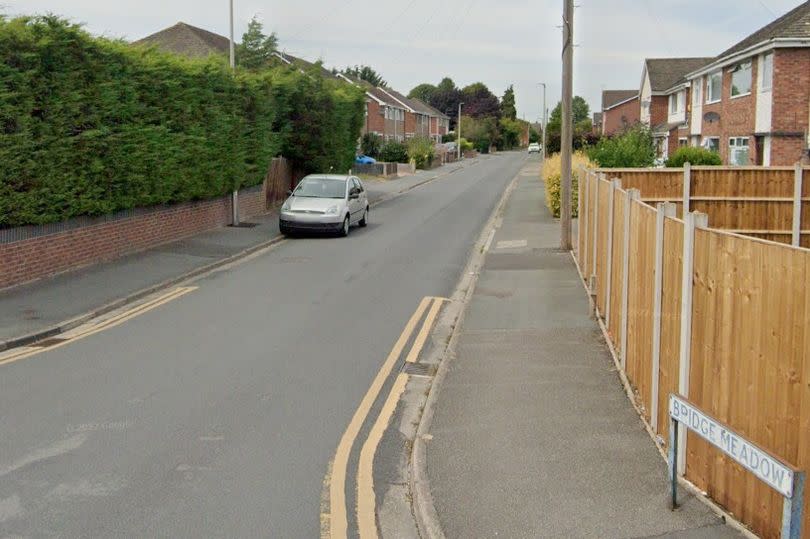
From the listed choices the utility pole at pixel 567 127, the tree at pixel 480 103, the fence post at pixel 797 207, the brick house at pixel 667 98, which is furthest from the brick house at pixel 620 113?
the fence post at pixel 797 207

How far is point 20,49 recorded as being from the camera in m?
15.2

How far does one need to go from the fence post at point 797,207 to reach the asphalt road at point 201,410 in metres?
6.72

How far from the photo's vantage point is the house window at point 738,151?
34375 millimetres

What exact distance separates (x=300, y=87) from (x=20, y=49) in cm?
1717

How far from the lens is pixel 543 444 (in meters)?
7.52

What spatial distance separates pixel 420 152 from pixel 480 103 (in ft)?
284

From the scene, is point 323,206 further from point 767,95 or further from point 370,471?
point 370,471

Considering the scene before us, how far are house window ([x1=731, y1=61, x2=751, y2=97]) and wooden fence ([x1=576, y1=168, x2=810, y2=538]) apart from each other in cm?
2695

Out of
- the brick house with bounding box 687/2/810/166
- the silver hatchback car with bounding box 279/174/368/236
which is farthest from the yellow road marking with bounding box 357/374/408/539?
the brick house with bounding box 687/2/810/166

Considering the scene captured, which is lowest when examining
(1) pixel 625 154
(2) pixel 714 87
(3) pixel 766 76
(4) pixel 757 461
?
(4) pixel 757 461

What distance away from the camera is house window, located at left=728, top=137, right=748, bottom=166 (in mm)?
34375

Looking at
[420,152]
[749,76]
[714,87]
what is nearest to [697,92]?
[714,87]

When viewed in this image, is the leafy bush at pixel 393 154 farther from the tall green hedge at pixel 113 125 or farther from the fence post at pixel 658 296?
the fence post at pixel 658 296

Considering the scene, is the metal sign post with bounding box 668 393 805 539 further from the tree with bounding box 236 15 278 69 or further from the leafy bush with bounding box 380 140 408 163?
the leafy bush with bounding box 380 140 408 163
